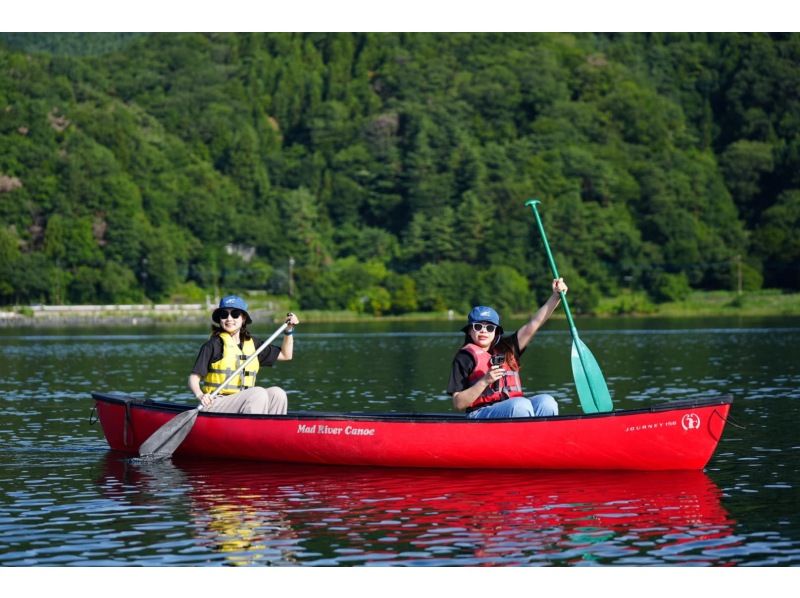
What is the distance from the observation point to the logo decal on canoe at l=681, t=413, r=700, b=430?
17.2m

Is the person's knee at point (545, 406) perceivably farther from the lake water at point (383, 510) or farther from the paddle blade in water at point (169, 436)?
the paddle blade in water at point (169, 436)

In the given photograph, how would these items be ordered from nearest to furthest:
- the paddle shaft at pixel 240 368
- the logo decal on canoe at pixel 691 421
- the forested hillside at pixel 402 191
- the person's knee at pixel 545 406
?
the logo decal on canoe at pixel 691 421, the person's knee at pixel 545 406, the paddle shaft at pixel 240 368, the forested hillside at pixel 402 191

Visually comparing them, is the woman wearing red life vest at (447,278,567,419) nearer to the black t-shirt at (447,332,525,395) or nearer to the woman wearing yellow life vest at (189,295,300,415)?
the black t-shirt at (447,332,525,395)

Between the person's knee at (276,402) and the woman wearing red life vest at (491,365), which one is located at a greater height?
the woman wearing red life vest at (491,365)

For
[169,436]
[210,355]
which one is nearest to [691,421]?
[210,355]

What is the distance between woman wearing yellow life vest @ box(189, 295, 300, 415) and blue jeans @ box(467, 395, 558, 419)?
2674 millimetres

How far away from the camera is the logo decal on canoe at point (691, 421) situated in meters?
17.2

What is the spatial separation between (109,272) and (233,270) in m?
15.7

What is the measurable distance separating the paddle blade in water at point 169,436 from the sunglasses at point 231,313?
1.37 m

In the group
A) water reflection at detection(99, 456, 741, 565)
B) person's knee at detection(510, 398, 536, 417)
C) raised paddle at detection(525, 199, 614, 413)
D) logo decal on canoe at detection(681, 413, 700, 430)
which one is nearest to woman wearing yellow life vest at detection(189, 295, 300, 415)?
water reflection at detection(99, 456, 741, 565)

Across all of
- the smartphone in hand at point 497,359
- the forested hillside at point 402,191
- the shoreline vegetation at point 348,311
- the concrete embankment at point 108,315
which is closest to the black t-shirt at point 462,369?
the smartphone in hand at point 497,359

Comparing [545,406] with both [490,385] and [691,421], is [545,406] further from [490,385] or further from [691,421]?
[691,421]

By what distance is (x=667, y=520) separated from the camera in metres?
15.0

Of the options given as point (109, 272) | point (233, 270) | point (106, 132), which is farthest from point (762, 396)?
point (106, 132)
